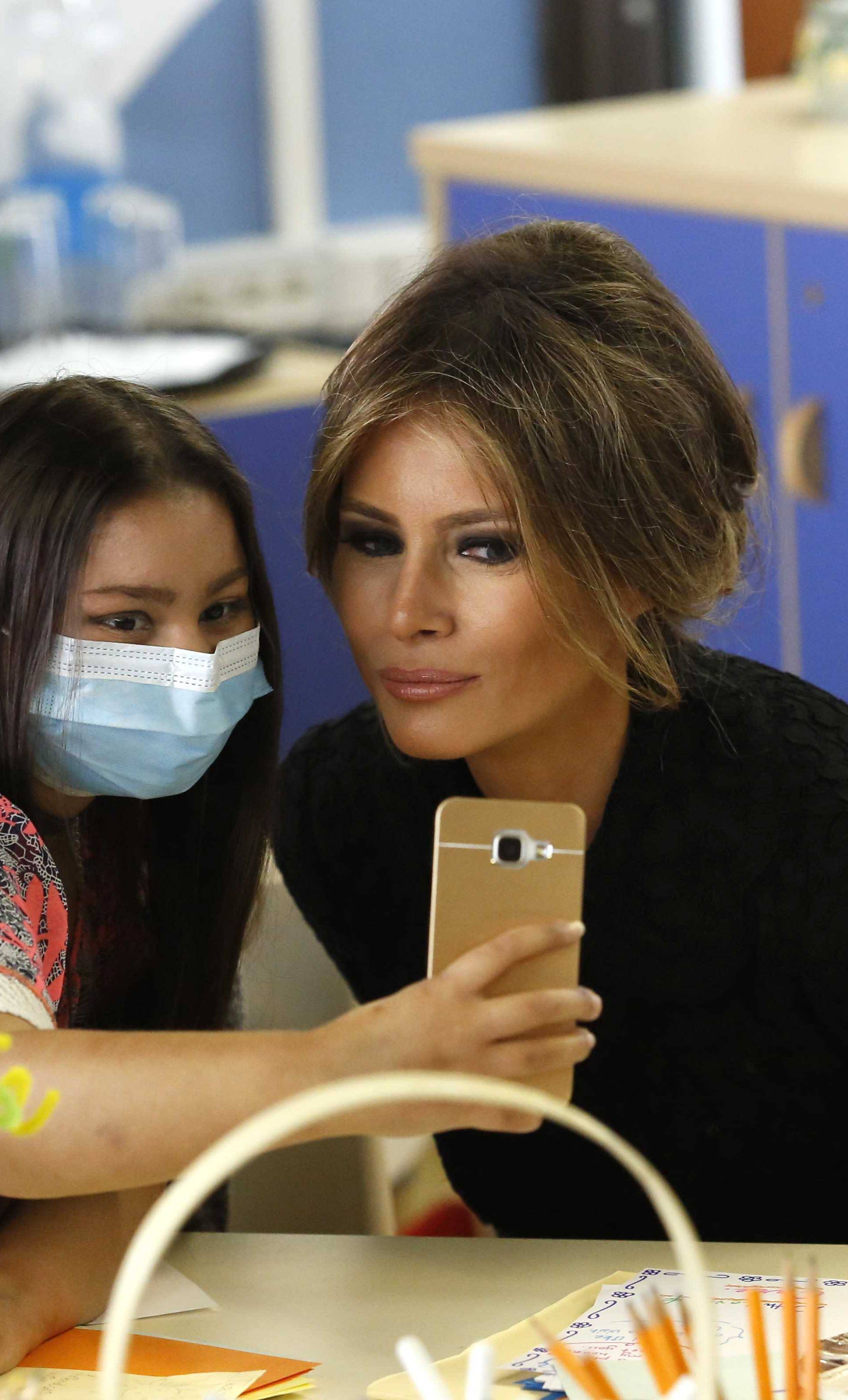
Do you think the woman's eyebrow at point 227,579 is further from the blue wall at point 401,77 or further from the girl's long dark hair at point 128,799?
the blue wall at point 401,77

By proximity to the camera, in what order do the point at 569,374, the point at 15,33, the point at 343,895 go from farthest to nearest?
the point at 15,33
the point at 343,895
the point at 569,374

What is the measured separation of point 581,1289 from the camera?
2.72ft

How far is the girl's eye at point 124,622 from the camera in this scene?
876mm

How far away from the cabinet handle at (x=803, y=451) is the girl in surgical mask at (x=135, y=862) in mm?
1178

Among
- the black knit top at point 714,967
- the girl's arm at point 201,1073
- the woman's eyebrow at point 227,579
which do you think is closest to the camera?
the girl's arm at point 201,1073

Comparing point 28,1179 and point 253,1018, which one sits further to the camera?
point 253,1018

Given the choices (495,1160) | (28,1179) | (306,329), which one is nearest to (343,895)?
(495,1160)

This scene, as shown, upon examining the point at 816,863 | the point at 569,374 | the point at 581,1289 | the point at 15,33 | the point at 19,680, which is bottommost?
the point at 581,1289

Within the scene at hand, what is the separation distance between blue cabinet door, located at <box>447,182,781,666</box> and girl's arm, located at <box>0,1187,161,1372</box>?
1238 millimetres

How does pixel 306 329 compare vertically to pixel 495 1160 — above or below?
above

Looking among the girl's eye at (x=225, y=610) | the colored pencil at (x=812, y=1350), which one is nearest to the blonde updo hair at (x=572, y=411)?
the girl's eye at (x=225, y=610)

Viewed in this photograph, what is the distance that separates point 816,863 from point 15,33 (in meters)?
2.15

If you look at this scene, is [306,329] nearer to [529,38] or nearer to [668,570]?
[529,38]

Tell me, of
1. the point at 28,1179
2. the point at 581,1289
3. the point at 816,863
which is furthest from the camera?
the point at 816,863
